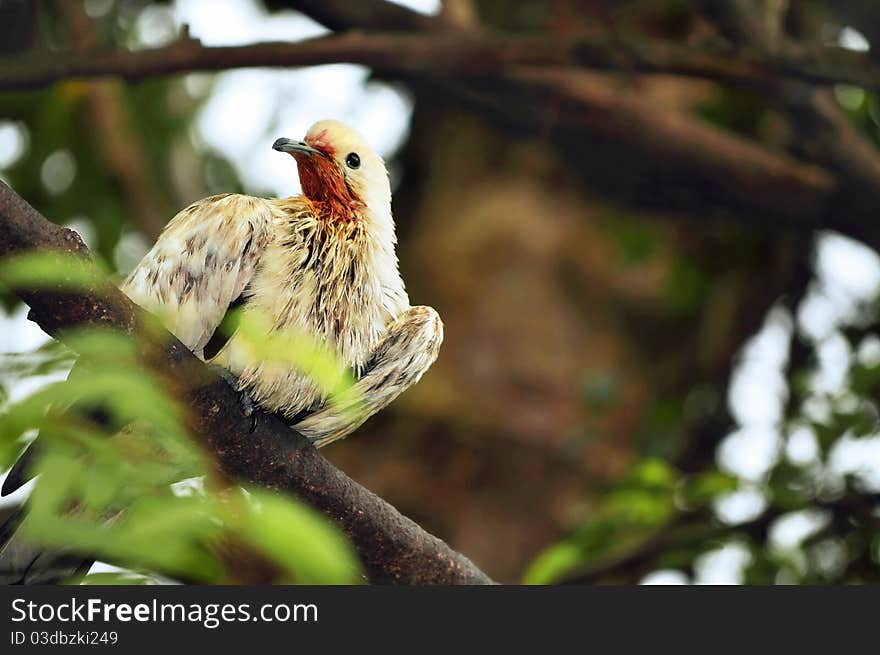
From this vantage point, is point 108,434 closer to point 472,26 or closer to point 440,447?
point 472,26

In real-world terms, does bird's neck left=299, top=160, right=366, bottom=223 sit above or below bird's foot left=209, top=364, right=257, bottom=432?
above

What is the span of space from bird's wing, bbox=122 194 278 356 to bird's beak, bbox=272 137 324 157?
0.24m

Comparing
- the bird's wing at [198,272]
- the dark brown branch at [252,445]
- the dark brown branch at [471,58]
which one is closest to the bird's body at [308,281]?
the bird's wing at [198,272]

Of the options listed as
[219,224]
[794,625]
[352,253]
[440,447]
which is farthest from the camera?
[440,447]

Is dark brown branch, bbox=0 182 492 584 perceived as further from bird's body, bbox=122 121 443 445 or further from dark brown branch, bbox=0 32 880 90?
Result: dark brown branch, bbox=0 32 880 90

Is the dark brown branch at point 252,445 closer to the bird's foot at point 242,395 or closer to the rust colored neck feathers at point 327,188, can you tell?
the bird's foot at point 242,395

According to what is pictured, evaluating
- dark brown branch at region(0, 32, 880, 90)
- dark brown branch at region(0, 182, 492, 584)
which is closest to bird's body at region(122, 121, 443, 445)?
dark brown branch at region(0, 182, 492, 584)

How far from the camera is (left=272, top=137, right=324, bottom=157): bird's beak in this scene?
2.22m

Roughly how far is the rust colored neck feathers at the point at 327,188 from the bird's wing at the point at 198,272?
0.31m

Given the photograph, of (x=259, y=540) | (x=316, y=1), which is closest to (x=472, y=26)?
(x=316, y=1)

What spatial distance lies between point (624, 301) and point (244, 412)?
11.7 ft

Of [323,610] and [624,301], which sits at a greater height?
[624,301]

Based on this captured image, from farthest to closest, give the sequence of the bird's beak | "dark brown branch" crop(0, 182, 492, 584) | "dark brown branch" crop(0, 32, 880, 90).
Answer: "dark brown branch" crop(0, 32, 880, 90) → the bird's beak → "dark brown branch" crop(0, 182, 492, 584)

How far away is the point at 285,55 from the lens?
2.88 metres
